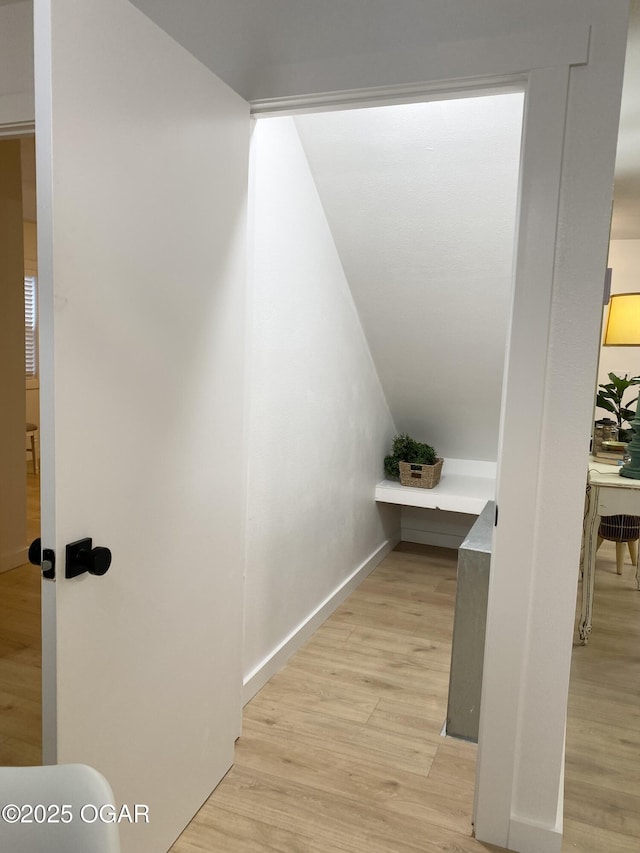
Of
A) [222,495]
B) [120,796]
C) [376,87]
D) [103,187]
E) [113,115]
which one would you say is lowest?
[120,796]

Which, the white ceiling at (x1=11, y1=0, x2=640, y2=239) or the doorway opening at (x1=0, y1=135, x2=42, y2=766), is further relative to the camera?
the doorway opening at (x1=0, y1=135, x2=42, y2=766)

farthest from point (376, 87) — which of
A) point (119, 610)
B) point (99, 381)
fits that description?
point (119, 610)

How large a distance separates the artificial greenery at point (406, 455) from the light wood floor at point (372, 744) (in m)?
0.94

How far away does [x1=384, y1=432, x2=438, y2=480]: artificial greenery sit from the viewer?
3910mm

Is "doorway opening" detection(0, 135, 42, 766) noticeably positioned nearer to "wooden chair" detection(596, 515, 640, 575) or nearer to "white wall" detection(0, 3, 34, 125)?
"white wall" detection(0, 3, 34, 125)

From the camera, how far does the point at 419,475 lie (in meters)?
3.82

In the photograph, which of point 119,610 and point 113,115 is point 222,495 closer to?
point 119,610

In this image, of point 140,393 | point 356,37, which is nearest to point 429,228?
point 356,37

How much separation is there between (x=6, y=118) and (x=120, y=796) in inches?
79.0

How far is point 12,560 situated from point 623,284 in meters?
4.69

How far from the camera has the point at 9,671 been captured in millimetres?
2523

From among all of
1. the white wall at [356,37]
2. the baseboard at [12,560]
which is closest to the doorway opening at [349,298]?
the white wall at [356,37]

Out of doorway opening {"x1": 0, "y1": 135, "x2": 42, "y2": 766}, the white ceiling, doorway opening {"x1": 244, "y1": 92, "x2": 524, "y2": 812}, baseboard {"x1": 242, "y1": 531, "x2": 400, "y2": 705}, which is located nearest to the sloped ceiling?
doorway opening {"x1": 244, "y1": 92, "x2": 524, "y2": 812}

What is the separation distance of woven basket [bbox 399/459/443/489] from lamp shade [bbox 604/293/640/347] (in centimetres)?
119
